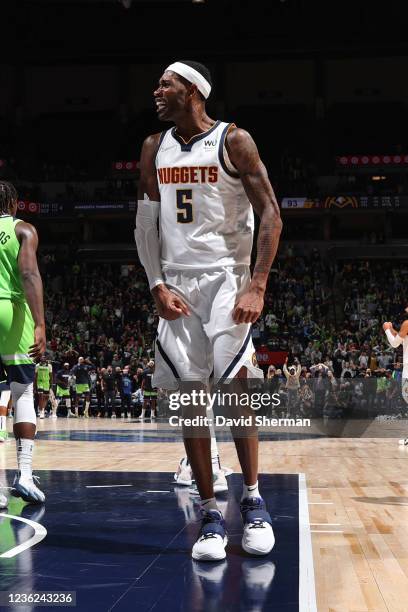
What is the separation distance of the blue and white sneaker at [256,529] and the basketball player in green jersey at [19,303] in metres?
1.55

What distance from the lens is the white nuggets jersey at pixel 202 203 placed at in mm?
3516

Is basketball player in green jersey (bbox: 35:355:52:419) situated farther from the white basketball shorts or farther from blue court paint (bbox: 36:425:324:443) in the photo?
the white basketball shorts

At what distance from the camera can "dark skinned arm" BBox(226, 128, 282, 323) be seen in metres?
3.46

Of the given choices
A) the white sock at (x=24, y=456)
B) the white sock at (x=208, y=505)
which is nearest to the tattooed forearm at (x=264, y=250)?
the white sock at (x=208, y=505)

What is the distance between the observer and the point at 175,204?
3.55 metres

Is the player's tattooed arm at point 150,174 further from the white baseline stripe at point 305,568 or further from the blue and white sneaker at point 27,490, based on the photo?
the blue and white sneaker at point 27,490

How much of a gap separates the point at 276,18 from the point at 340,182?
6.52m

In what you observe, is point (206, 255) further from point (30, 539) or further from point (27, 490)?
point (27, 490)

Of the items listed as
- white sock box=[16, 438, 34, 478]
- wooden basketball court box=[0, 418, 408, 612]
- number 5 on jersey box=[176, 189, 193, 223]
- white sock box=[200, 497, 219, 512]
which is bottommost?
wooden basketball court box=[0, 418, 408, 612]

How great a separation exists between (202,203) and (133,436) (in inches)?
360

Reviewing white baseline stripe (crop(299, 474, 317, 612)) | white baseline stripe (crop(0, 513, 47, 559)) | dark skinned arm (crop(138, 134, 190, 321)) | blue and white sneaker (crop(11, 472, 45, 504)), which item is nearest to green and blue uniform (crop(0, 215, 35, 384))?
blue and white sneaker (crop(11, 472, 45, 504))

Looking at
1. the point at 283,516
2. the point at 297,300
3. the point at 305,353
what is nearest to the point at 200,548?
the point at 283,516

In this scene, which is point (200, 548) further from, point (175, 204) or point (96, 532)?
point (175, 204)

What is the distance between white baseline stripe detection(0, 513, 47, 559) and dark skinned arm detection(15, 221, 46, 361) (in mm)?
854
